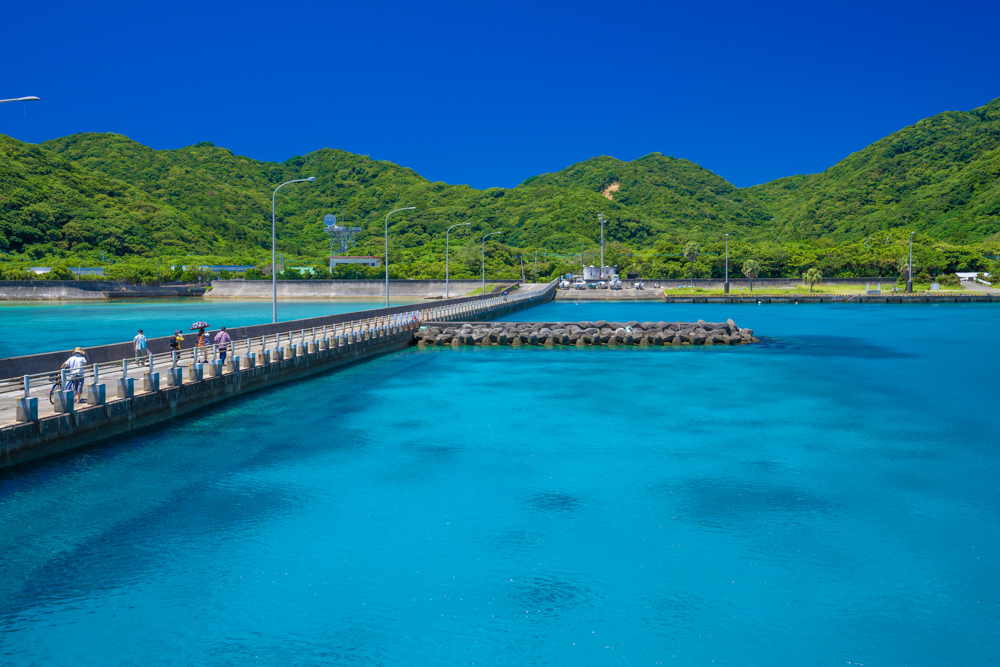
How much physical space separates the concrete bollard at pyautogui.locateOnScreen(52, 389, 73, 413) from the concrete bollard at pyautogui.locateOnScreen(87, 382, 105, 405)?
3.59 feet

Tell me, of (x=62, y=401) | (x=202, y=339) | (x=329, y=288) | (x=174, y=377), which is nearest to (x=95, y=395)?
(x=62, y=401)

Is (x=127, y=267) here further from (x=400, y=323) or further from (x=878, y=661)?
(x=878, y=661)

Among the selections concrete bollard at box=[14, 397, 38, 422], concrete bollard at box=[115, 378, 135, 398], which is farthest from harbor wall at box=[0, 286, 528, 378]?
concrete bollard at box=[14, 397, 38, 422]

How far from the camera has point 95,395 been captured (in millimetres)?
22516

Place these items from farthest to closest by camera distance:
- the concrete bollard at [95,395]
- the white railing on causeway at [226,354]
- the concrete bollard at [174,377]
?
the concrete bollard at [174,377] → the white railing on causeway at [226,354] → the concrete bollard at [95,395]

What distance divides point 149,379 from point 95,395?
308 centimetres

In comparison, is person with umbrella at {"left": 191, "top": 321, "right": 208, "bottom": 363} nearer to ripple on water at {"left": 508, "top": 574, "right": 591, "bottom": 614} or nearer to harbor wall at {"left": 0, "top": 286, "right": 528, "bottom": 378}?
harbor wall at {"left": 0, "top": 286, "right": 528, "bottom": 378}

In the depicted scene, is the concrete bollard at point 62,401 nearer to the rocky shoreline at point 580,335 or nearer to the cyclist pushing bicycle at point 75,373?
the cyclist pushing bicycle at point 75,373

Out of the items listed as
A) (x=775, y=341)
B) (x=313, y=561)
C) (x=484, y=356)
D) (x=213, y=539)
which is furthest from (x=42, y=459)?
(x=775, y=341)

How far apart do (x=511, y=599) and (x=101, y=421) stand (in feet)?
50.4

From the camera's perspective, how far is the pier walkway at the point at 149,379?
20.5 meters

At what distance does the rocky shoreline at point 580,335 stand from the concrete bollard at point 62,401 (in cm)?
3646

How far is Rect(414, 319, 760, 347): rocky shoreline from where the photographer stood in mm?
57469

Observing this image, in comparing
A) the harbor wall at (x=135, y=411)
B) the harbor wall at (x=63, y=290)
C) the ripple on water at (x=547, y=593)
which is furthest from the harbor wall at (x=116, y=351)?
the harbor wall at (x=63, y=290)
